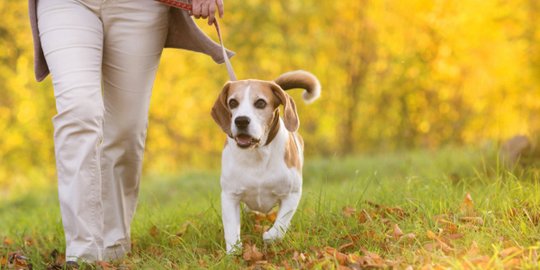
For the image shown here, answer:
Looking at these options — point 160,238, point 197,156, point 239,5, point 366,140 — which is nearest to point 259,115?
point 160,238

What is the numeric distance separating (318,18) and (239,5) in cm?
115

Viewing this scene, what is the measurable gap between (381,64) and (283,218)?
7.42 metres

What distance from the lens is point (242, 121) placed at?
12.0 feet

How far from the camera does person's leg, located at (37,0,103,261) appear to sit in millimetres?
3594

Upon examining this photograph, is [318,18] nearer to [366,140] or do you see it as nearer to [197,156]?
[366,140]

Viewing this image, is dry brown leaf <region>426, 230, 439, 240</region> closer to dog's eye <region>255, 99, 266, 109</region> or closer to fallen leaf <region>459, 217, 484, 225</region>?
fallen leaf <region>459, 217, 484, 225</region>

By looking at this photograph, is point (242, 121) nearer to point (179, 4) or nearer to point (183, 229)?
point (179, 4)

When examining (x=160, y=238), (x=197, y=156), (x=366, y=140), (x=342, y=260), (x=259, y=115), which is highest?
(x=259, y=115)

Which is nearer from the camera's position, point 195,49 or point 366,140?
point 195,49

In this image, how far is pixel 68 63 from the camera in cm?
362

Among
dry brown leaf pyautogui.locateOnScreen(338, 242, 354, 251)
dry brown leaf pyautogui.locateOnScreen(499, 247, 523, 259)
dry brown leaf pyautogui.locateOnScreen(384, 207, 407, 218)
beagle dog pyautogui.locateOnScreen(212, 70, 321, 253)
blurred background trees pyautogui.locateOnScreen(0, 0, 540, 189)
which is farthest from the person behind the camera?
blurred background trees pyautogui.locateOnScreen(0, 0, 540, 189)

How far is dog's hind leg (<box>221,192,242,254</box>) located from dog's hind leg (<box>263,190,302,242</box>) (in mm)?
158

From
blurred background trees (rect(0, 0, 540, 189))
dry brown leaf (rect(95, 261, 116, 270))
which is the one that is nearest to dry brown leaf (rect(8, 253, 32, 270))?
dry brown leaf (rect(95, 261, 116, 270))

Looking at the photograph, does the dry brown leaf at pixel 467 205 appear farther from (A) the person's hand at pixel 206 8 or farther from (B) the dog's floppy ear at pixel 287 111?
(A) the person's hand at pixel 206 8
